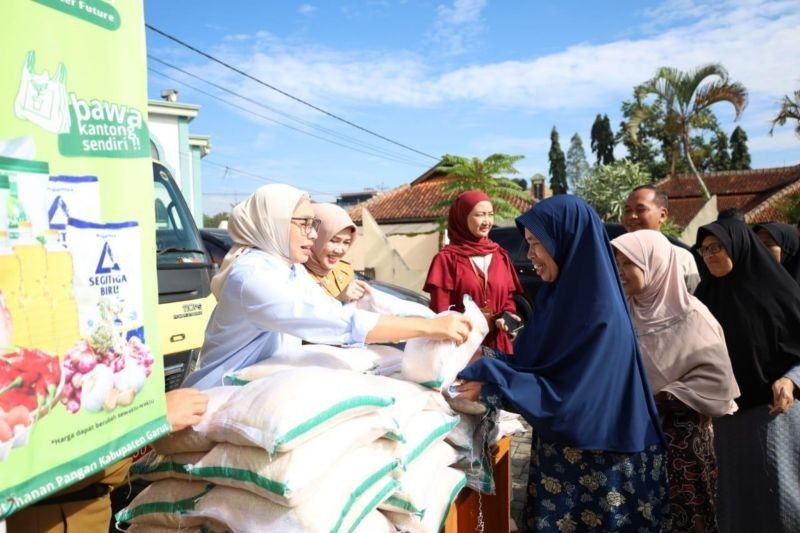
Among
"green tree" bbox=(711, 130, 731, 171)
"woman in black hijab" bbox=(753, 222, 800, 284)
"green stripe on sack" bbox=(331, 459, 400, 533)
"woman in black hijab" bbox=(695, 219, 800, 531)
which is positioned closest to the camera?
"green stripe on sack" bbox=(331, 459, 400, 533)

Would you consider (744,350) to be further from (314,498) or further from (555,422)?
(314,498)

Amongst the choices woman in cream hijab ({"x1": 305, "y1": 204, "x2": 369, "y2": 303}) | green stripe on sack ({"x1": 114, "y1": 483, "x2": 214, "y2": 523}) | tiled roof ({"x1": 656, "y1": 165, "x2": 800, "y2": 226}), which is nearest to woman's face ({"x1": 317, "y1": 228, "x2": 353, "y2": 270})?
woman in cream hijab ({"x1": 305, "y1": 204, "x2": 369, "y2": 303})

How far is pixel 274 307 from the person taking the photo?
6.56 ft

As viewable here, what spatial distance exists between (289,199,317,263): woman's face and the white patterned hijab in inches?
0.8

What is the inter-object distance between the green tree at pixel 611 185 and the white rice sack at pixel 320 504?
22634 mm

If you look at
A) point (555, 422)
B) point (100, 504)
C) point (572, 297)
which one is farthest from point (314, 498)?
point (572, 297)

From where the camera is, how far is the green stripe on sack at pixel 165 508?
1.69 m

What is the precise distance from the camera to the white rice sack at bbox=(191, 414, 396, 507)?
1499mm

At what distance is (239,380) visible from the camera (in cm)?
201

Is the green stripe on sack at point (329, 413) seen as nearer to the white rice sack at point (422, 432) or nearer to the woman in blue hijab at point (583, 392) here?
the white rice sack at point (422, 432)

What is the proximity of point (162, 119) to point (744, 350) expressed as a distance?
18.2 meters

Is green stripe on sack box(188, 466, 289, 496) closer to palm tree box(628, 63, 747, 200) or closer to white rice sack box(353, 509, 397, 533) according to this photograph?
white rice sack box(353, 509, 397, 533)

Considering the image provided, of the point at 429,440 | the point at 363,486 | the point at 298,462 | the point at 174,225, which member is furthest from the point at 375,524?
the point at 174,225

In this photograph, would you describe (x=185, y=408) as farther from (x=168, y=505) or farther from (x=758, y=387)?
(x=758, y=387)
